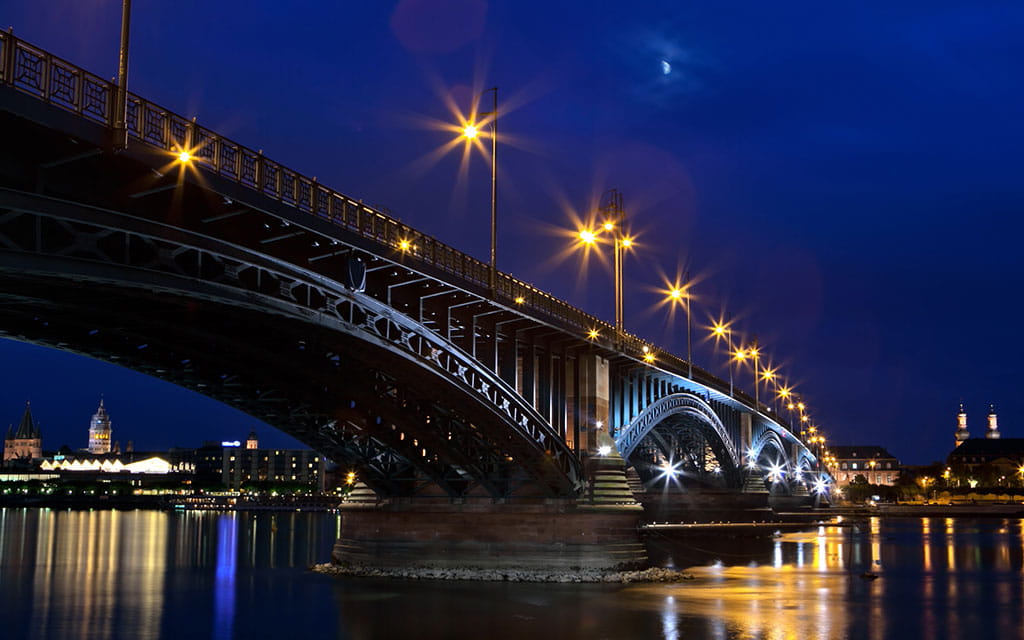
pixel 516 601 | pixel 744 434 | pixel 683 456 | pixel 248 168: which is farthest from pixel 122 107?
pixel 744 434

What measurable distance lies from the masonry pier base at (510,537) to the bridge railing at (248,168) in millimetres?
9313

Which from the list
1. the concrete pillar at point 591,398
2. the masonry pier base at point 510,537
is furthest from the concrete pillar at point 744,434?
the masonry pier base at point 510,537

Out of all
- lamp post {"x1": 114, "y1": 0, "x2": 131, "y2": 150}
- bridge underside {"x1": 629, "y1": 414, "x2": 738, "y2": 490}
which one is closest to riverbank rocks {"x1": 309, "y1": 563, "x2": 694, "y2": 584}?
lamp post {"x1": 114, "y1": 0, "x2": 131, "y2": 150}

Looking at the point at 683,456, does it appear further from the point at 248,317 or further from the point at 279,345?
the point at 248,317

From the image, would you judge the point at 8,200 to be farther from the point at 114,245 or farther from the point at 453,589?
the point at 453,589

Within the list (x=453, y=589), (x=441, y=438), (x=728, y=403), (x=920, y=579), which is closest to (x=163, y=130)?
(x=441, y=438)

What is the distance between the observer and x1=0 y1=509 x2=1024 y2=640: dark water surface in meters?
35.9

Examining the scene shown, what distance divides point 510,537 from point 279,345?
692 inches

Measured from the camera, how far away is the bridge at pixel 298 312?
24.5 m

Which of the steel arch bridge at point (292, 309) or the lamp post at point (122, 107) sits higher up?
the lamp post at point (122, 107)

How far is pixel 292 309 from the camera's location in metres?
31.8

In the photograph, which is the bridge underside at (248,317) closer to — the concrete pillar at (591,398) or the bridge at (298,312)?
the bridge at (298,312)

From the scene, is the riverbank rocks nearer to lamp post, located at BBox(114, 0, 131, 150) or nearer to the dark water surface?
the dark water surface

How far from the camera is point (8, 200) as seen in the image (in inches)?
869
